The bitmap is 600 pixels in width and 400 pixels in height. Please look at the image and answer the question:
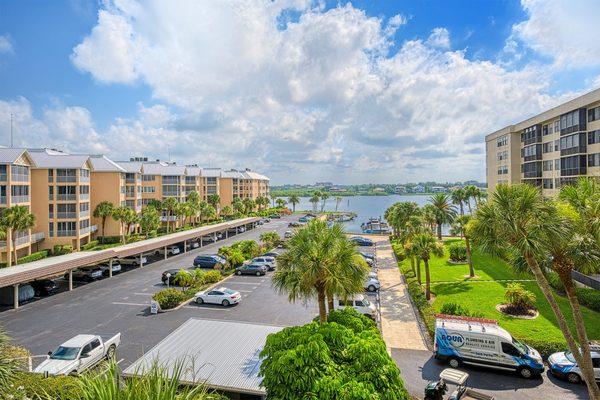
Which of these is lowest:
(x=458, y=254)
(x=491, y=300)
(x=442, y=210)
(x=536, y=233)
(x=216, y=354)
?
(x=491, y=300)

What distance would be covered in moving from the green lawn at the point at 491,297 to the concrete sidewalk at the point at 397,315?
2328 mm

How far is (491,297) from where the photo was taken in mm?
29547

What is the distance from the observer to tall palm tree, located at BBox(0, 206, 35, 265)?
3809cm

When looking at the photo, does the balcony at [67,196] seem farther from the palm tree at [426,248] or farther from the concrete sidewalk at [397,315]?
the palm tree at [426,248]

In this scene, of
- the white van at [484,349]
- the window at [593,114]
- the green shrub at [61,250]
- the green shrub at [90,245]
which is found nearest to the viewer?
the white van at [484,349]

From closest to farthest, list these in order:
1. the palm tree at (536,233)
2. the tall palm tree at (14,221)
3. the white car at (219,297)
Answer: the palm tree at (536,233) → the white car at (219,297) → the tall palm tree at (14,221)

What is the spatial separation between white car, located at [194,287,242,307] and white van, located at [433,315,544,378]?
1678 centimetres

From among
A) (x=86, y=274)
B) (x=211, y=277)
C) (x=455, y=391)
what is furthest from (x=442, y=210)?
(x=86, y=274)

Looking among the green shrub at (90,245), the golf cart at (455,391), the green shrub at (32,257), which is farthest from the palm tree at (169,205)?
the golf cart at (455,391)

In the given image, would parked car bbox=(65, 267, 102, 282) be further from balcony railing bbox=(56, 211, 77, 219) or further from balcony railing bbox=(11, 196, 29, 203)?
balcony railing bbox=(56, 211, 77, 219)

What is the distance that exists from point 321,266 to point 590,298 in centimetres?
2330

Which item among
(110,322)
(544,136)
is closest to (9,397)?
(110,322)

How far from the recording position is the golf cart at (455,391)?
1544cm

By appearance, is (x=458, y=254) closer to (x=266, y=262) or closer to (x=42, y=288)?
(x=266, y=262)
